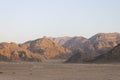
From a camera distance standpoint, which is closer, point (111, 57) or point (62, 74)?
point (62, 74)

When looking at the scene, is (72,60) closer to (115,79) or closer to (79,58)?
(79,58)

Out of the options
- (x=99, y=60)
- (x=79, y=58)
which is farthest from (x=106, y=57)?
(x=79, y=58)

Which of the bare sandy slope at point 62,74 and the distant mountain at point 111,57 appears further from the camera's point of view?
the distant mountain at point 111,57

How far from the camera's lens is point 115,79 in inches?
1407

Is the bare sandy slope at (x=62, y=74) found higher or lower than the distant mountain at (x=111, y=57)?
lower

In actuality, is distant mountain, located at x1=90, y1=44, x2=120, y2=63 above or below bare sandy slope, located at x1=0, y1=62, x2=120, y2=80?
above

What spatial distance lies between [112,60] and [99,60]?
25.5 ft

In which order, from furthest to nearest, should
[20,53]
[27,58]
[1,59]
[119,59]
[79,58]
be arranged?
[20,53]
[27,58]
[1,59]
[79,58]
[119,59]

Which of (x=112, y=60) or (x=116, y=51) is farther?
(x=116, y=51)

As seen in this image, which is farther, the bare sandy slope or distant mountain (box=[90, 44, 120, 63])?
distant mountain (box=[90, 44, 120, 63])

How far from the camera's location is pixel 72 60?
5655 inches

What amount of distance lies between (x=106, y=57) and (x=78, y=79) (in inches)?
3291

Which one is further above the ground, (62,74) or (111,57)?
(111,57)

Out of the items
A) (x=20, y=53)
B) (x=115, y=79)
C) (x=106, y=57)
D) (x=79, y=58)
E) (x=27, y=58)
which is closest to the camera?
(x=115, y=79)
